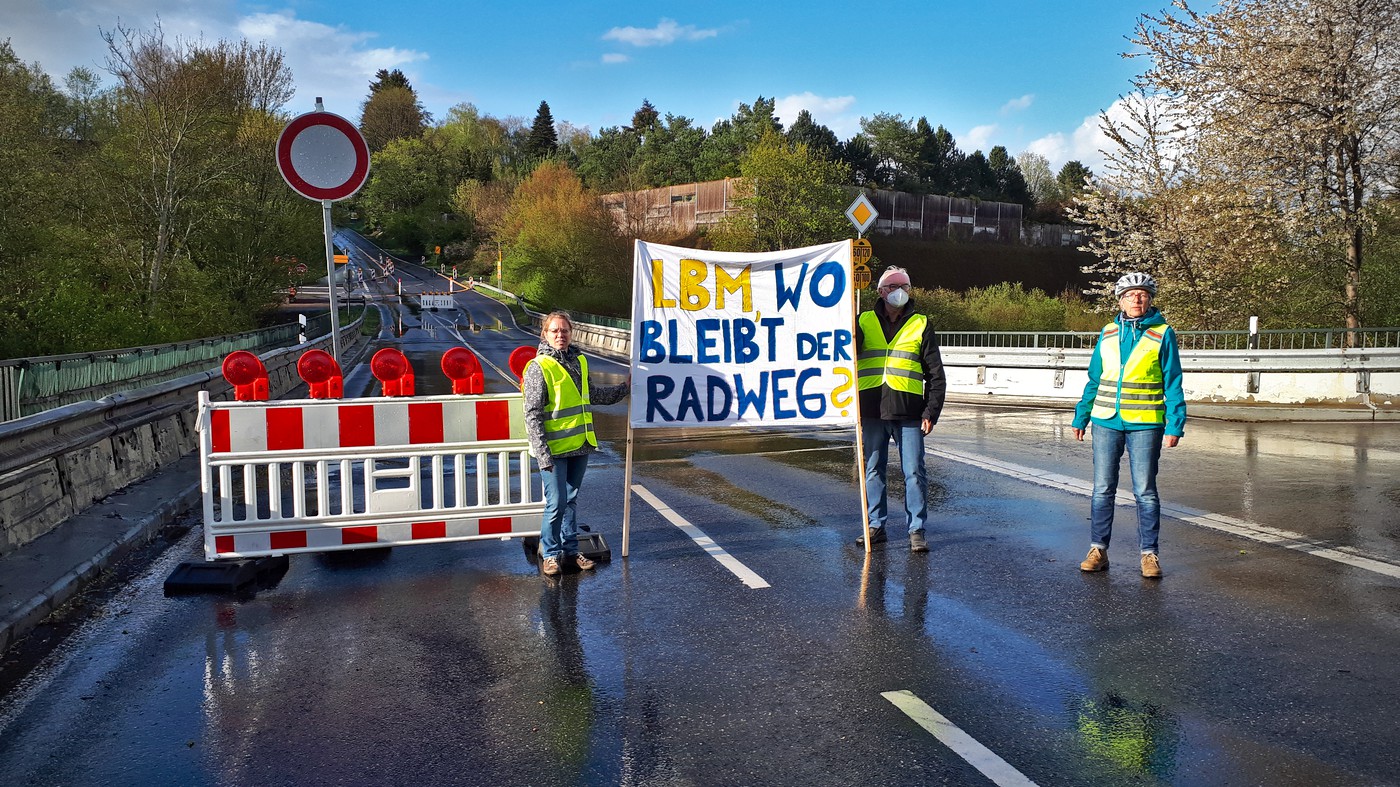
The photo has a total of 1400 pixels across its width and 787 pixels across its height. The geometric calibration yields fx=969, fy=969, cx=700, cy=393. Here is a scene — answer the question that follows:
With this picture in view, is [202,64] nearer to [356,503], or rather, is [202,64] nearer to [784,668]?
[356,503]

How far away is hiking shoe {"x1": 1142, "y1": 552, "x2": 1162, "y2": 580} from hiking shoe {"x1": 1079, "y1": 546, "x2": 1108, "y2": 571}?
0.25 m

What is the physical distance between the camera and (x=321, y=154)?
793cm

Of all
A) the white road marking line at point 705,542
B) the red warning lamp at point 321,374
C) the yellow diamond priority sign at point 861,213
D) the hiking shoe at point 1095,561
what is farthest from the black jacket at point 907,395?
the yellow diamond priority sign at point 861,213

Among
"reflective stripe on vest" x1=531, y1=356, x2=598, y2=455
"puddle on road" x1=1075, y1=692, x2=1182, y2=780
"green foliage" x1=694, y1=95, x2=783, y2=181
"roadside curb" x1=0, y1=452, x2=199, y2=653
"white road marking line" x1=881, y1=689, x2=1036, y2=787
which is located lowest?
"puddle on road" x1=1075, y1=692, x2=1182, y2=780

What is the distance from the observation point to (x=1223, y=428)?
46.5 ft

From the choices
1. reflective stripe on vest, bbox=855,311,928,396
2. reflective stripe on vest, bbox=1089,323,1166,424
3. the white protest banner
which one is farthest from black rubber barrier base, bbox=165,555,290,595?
reflective stripe on vest, bbox=1089,323,1166,424

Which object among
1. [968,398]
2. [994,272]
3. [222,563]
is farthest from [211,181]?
[994,272]

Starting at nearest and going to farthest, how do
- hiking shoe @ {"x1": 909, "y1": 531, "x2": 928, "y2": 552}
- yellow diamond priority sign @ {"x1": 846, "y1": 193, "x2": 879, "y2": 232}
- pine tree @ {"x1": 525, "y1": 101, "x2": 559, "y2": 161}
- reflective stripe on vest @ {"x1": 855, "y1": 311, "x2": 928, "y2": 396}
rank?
hiking shoe @ {"x1": 909, "y1": 531, "x2": 928, "y2": 552} < reflective stripe on vest @ {"x1": 855, "y1": 311, "x2": 928, "y2": 396} < yellow diamond priority sign @ {"x1": 846, "y1": 193, "x2": 879, "y2": 232} < pine tree @ {"x1": 525, "y1": 101, "x2": 559, "y2": 161}

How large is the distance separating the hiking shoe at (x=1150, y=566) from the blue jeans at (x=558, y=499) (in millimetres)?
3609

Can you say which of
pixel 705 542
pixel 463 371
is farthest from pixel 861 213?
pixel 463 371

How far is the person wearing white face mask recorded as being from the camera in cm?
695

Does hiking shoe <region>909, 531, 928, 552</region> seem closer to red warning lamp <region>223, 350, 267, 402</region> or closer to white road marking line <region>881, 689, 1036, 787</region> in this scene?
white road marking line <region>881, 689, 1036, 787</region>

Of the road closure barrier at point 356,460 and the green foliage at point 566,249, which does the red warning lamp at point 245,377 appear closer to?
the road closure barrier at point 356,460

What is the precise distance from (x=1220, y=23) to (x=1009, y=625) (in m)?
19.9
